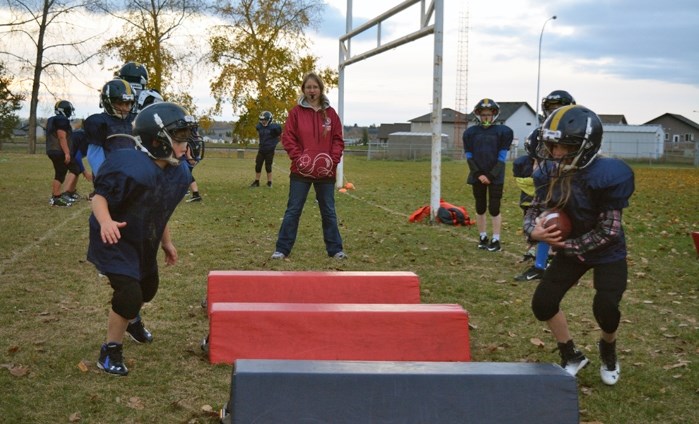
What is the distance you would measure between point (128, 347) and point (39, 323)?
1078 millimetres

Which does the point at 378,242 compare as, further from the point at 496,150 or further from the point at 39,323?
the point at 39,323

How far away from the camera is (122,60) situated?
44.6 m

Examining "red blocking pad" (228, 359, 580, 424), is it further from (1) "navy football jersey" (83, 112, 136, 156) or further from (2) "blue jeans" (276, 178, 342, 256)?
(2) "blue jeans" (276, 178, 342, 256)

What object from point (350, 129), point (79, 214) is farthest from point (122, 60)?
point (350, 129)

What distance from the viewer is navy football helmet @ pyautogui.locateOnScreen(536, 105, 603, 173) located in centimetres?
473

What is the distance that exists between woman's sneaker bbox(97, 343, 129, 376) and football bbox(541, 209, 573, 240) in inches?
115

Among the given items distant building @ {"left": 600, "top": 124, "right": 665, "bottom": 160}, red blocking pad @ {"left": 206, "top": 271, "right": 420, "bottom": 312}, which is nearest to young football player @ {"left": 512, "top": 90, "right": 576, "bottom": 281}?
red blocking pad @ {"left": 206, "top": 271, "right": 420, "bottom": 312}

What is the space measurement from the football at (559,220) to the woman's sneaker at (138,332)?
3.08 meters

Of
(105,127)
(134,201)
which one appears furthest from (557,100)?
(105,127)

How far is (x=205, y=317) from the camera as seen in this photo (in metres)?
6.72

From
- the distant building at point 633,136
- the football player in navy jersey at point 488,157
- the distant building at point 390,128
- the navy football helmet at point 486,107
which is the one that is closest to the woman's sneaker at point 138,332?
the football player in navy jersey at point 488,157

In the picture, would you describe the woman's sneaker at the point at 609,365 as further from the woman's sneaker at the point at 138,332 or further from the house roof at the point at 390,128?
the house roof at the point at 390,128

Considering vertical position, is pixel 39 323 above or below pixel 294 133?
below

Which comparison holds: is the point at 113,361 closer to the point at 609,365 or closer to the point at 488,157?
the point at 609,365
